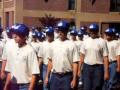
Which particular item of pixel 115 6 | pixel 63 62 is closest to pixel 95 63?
pixel 63 62

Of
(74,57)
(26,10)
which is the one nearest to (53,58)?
(74,57)

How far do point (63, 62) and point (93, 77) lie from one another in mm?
2446

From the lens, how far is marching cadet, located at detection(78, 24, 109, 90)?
12.5 meters

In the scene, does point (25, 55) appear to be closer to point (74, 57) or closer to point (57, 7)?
point (74, 57)

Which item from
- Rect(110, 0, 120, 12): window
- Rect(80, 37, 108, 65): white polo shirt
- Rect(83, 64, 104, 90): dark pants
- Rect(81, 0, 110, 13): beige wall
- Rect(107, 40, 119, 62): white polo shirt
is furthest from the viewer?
Rect(110, 0, 120, 12): window

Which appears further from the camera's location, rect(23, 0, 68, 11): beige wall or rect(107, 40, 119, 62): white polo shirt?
rect(23, 0, 68, 11): beige wall

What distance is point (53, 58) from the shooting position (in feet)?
34.4

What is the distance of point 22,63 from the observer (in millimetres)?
8250

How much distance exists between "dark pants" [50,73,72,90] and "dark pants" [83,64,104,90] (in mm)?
2196

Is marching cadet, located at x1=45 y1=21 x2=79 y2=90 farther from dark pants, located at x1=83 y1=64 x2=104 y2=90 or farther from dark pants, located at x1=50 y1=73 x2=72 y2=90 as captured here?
dark pants, located at x1=83 y1=64 x2=104 y2=90

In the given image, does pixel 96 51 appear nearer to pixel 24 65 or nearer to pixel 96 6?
pixel 24 65

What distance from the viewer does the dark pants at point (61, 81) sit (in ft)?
33.6

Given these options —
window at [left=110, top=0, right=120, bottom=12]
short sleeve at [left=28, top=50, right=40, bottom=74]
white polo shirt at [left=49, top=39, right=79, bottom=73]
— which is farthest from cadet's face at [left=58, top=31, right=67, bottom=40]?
window at [left=110, top=0, right=120, bottom=12]

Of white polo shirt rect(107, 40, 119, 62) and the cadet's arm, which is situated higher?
the cadet's arm
